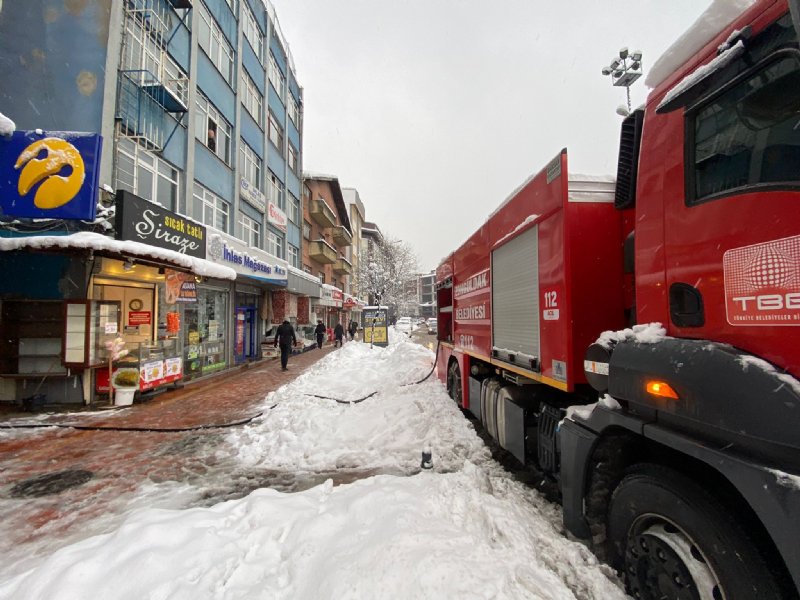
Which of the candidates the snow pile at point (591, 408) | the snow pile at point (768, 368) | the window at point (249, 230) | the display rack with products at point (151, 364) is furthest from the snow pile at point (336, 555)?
the window at point (249, 230)

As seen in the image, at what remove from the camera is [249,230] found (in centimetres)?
1616

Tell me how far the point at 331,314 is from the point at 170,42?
24816mm

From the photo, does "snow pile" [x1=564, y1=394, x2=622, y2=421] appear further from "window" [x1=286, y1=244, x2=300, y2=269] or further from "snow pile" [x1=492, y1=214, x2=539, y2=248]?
"window" [x1=286, y1=244, x2=300, y2=269]

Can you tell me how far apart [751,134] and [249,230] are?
55.1ft

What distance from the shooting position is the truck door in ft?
4.81

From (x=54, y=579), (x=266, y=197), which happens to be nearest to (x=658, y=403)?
(x=54, y=579)

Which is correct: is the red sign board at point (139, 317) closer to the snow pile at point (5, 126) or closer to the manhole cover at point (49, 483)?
the snow pile at point (5, 126)

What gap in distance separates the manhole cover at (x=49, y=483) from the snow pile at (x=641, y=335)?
5.80m

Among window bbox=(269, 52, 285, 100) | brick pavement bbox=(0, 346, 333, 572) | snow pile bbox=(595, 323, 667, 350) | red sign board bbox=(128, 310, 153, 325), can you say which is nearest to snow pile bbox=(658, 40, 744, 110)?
snow pile bbox=(595, 323, 667, 350)

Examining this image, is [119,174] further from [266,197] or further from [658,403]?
[658,403]

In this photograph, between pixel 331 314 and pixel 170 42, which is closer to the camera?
pixel 170 42

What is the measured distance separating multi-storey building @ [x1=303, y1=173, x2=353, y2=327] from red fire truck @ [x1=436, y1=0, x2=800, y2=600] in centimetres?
2338

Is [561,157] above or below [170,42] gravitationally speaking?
below

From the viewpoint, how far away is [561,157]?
301 cm
